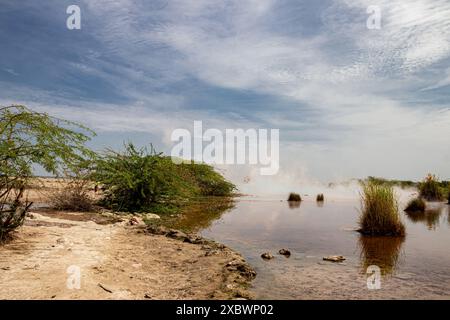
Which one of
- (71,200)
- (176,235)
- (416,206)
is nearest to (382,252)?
(176,235)

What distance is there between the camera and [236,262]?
7141 millimetres

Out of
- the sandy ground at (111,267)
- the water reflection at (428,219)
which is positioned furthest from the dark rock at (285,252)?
the water reflection at (428,219)

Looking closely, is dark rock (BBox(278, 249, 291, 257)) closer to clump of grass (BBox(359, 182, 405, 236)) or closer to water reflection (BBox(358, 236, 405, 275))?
water reflection (BBox(358, 236, 405, 275))

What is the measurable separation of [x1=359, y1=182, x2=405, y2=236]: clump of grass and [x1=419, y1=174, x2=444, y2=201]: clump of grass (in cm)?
1692

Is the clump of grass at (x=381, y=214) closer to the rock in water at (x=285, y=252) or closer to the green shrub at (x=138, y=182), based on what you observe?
the rock in water at (x=285, y=252)

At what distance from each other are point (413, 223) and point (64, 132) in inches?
465

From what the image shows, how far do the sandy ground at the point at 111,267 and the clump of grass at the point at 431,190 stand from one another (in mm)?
22091

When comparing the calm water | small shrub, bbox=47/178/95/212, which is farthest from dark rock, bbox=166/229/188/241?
small shrub, bbox=47/178/95/212

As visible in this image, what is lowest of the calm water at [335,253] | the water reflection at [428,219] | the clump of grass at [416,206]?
the calm water at [335,253]

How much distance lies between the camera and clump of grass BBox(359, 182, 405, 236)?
11242 millimetres

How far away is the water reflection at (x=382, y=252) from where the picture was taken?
7.56 metres

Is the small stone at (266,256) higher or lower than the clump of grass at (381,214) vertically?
lower

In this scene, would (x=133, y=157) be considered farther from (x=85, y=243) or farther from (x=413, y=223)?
(x=413, y=223)
